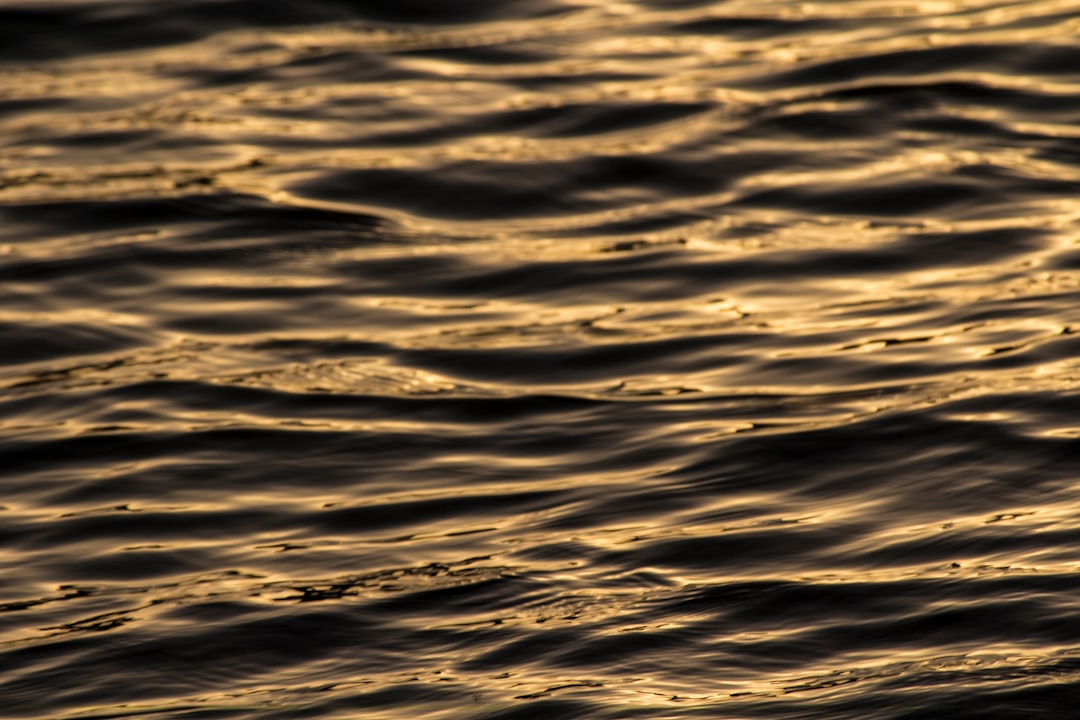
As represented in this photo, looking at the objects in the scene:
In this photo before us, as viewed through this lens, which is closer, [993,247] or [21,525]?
[21,525]

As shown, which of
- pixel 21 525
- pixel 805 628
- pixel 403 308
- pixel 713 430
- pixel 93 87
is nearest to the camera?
pixel 805 628

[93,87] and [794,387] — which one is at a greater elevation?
[93,87]

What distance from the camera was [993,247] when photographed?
6.02 meters

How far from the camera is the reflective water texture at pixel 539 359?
381cm

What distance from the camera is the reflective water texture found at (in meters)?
3.81

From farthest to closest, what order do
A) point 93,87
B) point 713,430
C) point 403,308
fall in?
point 93,87
point 403,308
point 713,430

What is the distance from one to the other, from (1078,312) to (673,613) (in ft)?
6.71

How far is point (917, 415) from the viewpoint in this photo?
16.0 feet

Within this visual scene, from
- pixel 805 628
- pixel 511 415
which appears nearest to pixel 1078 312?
pixel 511 415

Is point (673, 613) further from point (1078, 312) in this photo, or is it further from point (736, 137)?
point (736, 137)

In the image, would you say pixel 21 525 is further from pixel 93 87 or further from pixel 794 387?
pixel 93 87

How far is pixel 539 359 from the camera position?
5.48 metres

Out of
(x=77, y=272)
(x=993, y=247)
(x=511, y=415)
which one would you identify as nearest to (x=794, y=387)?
(x=511, y=415)

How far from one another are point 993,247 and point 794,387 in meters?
1.19
